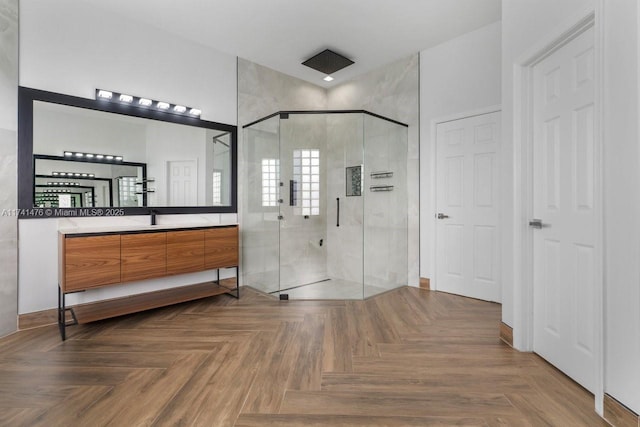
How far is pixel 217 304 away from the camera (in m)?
3.18

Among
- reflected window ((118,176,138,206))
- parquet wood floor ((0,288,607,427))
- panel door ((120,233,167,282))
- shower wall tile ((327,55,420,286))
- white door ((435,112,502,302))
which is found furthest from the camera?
shower wall tile ((327,55,420,286))

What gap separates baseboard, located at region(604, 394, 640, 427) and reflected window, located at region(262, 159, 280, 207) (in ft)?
9.72

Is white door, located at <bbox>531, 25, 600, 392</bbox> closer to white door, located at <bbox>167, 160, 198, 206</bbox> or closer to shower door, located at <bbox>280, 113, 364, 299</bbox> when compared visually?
shower door, located at <bbox>280, 113, 364, 299</bbox>

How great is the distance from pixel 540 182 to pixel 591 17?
35.7 inches

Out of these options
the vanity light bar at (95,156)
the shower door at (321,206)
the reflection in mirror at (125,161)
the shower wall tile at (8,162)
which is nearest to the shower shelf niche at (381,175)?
the shower door at (321,206)

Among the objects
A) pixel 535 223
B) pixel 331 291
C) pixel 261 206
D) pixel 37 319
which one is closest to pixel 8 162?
pixel 37 319

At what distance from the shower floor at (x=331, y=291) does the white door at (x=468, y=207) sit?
2.85ft

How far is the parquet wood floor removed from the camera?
1456 millimetres

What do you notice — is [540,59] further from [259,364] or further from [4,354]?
[4,354]

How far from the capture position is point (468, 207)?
338 centimetres

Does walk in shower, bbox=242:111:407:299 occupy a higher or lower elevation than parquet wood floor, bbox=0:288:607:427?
higher

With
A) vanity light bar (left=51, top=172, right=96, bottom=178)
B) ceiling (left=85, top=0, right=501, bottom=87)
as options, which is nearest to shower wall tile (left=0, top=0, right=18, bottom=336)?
vanity light bar (left=51, top=172, right=96, bottom=178)

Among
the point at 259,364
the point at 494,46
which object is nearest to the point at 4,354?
the point at 259,364

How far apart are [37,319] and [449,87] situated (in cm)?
448
